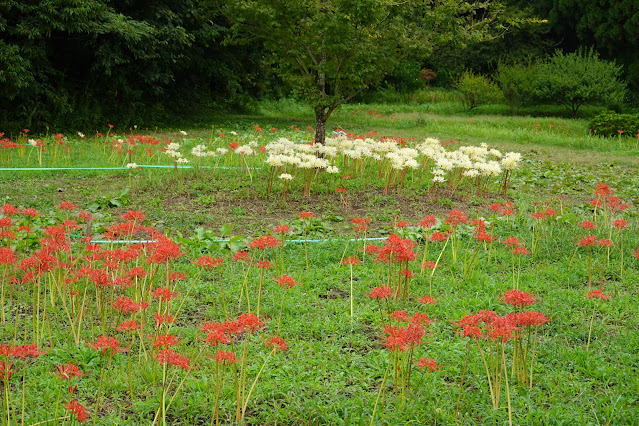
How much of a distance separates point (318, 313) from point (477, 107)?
2318cm

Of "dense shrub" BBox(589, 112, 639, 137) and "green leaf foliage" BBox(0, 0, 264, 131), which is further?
"dense shrub" BBox(589, 112, 639, 137)

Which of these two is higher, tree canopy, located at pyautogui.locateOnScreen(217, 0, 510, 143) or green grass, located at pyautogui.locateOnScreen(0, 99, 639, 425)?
tree canopy, located at pyautogui.locateOnScreen(217, 0, 510, 143)

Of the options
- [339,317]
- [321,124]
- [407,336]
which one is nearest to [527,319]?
[407,336]

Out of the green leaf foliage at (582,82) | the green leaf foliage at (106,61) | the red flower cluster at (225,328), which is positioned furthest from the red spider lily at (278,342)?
the green leaf foliage at (582,82)

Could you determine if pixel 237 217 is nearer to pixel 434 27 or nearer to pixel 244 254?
pixel 244 254

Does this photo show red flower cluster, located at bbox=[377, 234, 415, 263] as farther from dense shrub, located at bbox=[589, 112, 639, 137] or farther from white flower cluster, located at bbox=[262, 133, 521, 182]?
dense shrub, located at bbox=[589, 112, 639, 137]

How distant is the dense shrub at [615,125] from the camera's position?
1576cm

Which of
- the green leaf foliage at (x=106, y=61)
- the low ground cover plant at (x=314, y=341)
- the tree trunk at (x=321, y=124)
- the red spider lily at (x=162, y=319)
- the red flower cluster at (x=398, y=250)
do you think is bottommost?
the low ground cover plant at (x=314, y=341)

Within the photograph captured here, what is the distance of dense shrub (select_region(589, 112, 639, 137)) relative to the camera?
15.8 meters

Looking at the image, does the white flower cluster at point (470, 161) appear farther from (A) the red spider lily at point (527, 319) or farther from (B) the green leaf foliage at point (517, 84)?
(B) the green leaf foliage at point (517, 84)

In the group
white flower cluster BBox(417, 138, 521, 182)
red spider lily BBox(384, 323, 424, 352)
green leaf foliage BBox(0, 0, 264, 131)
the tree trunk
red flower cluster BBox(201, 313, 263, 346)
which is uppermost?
green leaf foliage BBox(0, 0, 264, 131)

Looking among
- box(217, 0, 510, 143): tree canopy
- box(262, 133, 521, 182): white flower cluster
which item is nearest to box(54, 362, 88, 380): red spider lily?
box(262, 133, 521, 182): white flower cluster

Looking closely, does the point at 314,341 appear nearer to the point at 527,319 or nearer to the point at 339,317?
the point at 339,317

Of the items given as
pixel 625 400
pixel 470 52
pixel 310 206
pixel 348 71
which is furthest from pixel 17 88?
pixel 470 52
